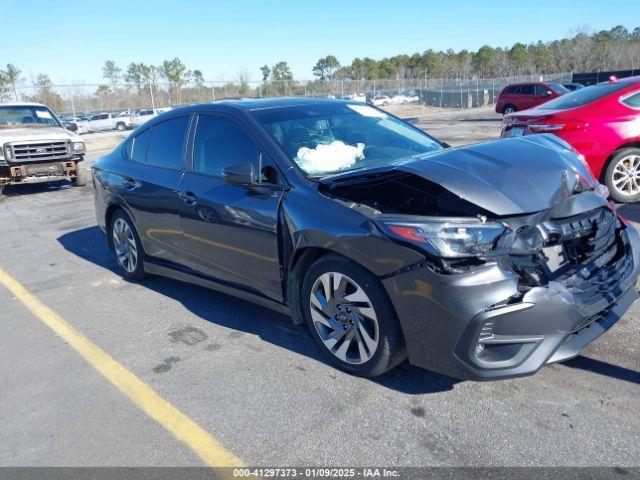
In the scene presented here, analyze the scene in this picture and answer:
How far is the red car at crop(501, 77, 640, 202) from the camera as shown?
6.91m

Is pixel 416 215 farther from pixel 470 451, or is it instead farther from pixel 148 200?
pixel 148 200

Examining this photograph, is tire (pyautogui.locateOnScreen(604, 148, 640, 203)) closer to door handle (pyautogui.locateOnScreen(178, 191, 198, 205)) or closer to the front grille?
door handle (pyautogui.locateOnScreen(178, 191, 198, 205))

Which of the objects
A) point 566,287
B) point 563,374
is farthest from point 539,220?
point 563,374

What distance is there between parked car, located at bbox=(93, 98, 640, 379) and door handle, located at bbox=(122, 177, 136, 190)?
0.56 meters

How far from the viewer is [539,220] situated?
10.2ft

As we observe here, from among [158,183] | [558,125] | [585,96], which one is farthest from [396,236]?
[585,96]

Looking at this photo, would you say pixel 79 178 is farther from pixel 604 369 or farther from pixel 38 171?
pixel 604 369

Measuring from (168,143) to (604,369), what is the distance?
381 centimetres

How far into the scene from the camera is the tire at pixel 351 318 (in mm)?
3139

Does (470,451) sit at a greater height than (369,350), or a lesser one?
lesser

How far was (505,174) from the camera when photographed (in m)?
3.29

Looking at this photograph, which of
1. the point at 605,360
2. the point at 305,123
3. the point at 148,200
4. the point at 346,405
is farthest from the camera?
the point at 148,200

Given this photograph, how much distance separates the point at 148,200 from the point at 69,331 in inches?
51.0

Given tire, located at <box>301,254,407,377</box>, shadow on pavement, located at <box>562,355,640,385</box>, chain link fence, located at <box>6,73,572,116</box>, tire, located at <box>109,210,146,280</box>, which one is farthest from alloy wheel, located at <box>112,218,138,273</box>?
chain link fence, located at <box>6,73,572,116</box>
